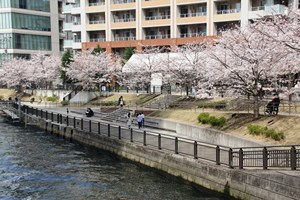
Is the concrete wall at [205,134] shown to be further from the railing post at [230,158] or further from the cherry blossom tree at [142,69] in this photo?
the cherry blossom tree at [142,69]

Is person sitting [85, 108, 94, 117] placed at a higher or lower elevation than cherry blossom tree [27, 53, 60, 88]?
lower

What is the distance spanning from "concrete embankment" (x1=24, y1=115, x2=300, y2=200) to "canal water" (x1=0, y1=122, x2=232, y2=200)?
48 cm

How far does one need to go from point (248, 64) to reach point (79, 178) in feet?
44.7

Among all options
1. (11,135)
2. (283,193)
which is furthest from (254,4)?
(283,193)

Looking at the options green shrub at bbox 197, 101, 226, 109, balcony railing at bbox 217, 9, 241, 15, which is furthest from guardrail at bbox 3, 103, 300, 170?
balcony railing at bbox 217, 9, 241, 15

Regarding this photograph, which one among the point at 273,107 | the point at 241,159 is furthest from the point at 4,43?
the point at 241,159

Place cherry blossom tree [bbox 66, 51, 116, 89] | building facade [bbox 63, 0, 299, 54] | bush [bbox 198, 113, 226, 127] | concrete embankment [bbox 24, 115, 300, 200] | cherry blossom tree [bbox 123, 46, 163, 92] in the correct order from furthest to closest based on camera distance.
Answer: cherry blossom tree [bbox 66, 51, 116, 89], building facade [bbox 63, 0, 299, 54], cherry blossom tree [bbox 123, 46, 163, 92], bush [bbox 198, 113, 226, 127], concrete embankment [bbox 24, 115, 300, 200]

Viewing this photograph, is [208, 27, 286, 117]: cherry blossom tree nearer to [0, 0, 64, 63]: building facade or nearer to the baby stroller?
the baby stroller

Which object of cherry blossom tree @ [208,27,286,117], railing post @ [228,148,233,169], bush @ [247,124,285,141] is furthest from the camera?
cherry blossom tree @ [208,27,286,117]

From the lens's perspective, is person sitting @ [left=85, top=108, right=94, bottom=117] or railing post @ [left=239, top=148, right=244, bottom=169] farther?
person sitting @ [left=85, top=108, right=94, bottom=117]

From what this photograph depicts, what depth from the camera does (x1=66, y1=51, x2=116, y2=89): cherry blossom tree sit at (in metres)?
62.4

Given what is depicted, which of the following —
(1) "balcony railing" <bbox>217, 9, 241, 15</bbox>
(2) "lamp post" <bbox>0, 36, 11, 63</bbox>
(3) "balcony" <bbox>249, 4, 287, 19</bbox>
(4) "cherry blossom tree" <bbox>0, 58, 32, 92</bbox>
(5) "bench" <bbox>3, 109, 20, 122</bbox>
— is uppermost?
(1) "balcony railing" <bbox>217, 9, 241, 15</bbox>

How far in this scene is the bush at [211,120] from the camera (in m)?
30.3

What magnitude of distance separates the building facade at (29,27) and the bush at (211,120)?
216 feet
